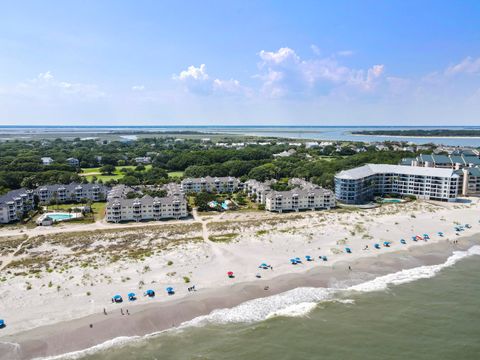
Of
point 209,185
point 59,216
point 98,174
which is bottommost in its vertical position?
point 59,216

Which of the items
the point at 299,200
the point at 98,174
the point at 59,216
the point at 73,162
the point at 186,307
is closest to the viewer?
the point at 186,307

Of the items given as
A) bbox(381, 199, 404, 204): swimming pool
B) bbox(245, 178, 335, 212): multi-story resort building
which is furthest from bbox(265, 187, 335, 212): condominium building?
bbox(381, 199, 404, 204): swimming pool

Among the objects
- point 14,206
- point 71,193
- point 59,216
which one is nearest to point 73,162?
point 71,193

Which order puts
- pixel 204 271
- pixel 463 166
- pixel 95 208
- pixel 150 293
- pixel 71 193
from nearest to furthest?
pixel 150 293 < pixel 204 271 < pixel 95 208 < pixel 71 193 < pixel 463 166

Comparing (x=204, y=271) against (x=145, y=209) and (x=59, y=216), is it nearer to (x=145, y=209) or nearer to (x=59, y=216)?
(x=145, y=209)

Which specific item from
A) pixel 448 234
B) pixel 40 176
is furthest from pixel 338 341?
pixel 40 176

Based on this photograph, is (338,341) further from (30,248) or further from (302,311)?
(30,248)

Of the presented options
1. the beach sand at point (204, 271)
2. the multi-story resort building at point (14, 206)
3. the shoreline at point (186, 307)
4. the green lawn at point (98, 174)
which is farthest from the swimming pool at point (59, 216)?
the green lawn at point (98, 174)

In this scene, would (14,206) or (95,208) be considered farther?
(95,208)
